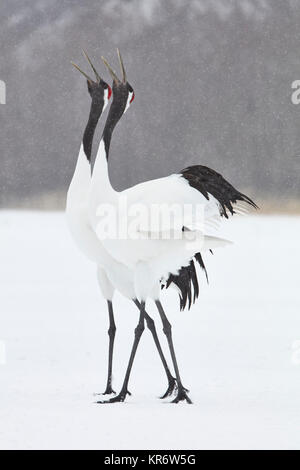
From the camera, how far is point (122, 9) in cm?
3338

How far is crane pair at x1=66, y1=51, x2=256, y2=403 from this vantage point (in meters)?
4.69

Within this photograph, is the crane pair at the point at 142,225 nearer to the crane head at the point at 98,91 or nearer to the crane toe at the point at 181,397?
the crane toe at the point at 181,397

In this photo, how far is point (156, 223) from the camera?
4.66 metres

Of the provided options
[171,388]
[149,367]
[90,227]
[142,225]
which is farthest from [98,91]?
[149,367]

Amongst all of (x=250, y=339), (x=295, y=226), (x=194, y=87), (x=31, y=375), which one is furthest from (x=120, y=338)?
(x=194, y=87)

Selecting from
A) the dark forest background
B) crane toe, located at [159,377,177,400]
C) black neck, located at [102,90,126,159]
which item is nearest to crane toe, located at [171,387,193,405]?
crane toe, located at [159,377,177,400]

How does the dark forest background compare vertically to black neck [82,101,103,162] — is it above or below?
above

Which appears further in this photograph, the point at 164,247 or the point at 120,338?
the point at 120,338

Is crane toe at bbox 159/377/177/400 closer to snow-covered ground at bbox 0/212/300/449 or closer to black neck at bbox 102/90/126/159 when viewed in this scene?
snow-covered ground at bbox 0/212/300/449

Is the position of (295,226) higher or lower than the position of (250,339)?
higher

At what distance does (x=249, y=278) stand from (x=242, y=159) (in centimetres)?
1590

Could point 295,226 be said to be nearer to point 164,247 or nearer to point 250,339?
point 250,339

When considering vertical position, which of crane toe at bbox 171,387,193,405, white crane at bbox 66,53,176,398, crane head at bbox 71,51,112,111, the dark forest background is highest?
the dark forest background

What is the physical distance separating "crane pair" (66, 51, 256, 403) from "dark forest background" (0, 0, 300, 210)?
67.1 ft
